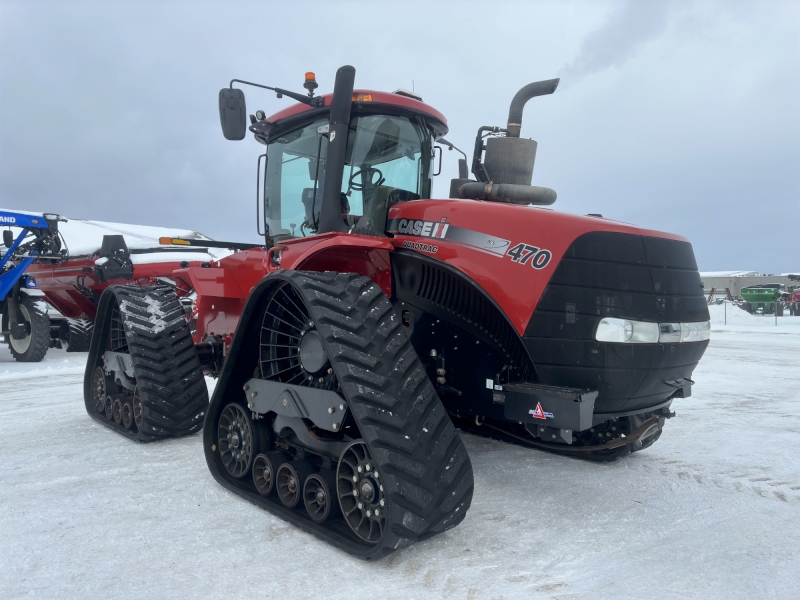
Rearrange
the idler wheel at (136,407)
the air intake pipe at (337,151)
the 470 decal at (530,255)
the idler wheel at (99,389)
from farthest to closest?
the idler wheel at (99,389) → the idler wheel at (136,407) → the air intake pipe at (337,151) → the 470 decal at (530,255)

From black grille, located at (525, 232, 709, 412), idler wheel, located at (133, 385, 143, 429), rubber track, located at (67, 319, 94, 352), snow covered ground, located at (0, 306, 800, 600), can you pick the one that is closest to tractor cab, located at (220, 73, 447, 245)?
black grille, located at (525, 232, 709, 412)

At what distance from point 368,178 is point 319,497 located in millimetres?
2001

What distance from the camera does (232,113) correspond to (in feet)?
13.6

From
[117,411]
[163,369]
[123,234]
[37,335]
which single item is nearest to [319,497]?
[163,369]

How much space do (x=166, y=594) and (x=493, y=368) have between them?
2.03 m

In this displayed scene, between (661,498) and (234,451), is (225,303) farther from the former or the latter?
(661,498)

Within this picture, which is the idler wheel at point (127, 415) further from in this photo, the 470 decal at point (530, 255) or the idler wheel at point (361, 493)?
the 470 decal at point (530, 255)

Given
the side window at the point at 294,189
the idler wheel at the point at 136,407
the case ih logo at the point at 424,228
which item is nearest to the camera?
the case ih logo at the point at 424,228

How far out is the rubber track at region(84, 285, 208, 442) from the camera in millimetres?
5113

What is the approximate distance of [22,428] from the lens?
601 centimetres

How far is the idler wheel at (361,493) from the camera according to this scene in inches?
120

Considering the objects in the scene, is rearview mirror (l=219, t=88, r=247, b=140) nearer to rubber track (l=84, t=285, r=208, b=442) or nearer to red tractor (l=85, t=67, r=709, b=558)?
red tractor (l=85, t=67, r=709, b=558)

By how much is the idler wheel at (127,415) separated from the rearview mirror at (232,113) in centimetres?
280

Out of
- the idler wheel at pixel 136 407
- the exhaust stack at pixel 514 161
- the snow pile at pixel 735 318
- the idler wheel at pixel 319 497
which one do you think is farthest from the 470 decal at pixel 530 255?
the snow pile at pixel 735 318
